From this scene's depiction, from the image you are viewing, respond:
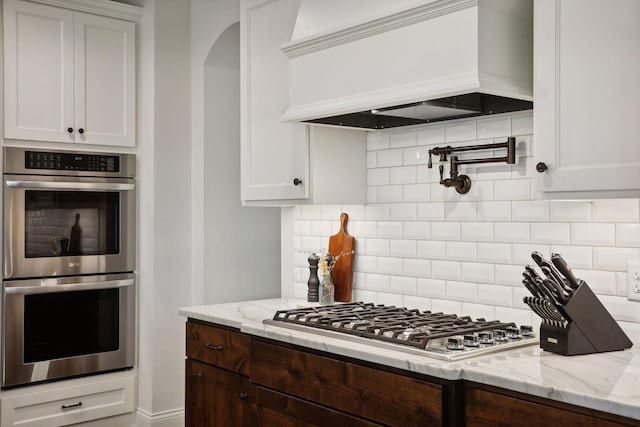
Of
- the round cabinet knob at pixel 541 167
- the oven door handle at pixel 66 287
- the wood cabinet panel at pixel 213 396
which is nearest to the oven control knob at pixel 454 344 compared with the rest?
the round cabinet knob at pixel 541 167

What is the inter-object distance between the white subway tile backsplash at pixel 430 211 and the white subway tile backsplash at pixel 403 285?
28cm

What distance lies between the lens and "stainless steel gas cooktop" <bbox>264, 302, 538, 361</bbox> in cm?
212

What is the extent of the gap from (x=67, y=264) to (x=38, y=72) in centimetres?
109

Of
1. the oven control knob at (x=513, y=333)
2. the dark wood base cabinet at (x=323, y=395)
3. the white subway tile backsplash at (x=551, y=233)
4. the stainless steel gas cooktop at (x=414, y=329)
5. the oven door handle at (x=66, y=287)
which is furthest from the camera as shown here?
the oven door handle at (x=66, y=287)

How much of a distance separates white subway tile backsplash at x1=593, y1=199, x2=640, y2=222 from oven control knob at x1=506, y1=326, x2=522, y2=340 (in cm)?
46

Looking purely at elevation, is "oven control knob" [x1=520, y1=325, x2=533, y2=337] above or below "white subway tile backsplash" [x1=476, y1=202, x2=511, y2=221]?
below

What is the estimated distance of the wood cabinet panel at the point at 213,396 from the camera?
285 centimetres

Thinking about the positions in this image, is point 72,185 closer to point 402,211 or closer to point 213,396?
point 213,396

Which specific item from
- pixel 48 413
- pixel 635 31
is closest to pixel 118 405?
pixel 48 413

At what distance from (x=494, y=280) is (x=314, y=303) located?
37.6 inches

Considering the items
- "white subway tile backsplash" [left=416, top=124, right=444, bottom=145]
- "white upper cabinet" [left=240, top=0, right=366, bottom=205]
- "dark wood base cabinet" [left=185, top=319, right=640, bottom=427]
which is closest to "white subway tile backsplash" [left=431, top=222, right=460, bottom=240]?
"white subway tile backsplash" [left=416, top=124, right=444, bottom=145]

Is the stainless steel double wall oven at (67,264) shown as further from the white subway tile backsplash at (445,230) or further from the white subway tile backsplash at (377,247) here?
the white subway tile backsplash at (445,230)

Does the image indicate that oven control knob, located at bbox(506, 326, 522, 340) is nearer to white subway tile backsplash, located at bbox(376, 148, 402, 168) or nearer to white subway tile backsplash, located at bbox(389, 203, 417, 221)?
white subway tile backsplash, located at bbox(389, 203, 417, 221)

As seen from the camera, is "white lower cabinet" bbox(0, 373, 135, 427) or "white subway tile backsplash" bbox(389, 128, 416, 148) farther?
"white lower cabinet" bbox(0, 373, 135, 427)
